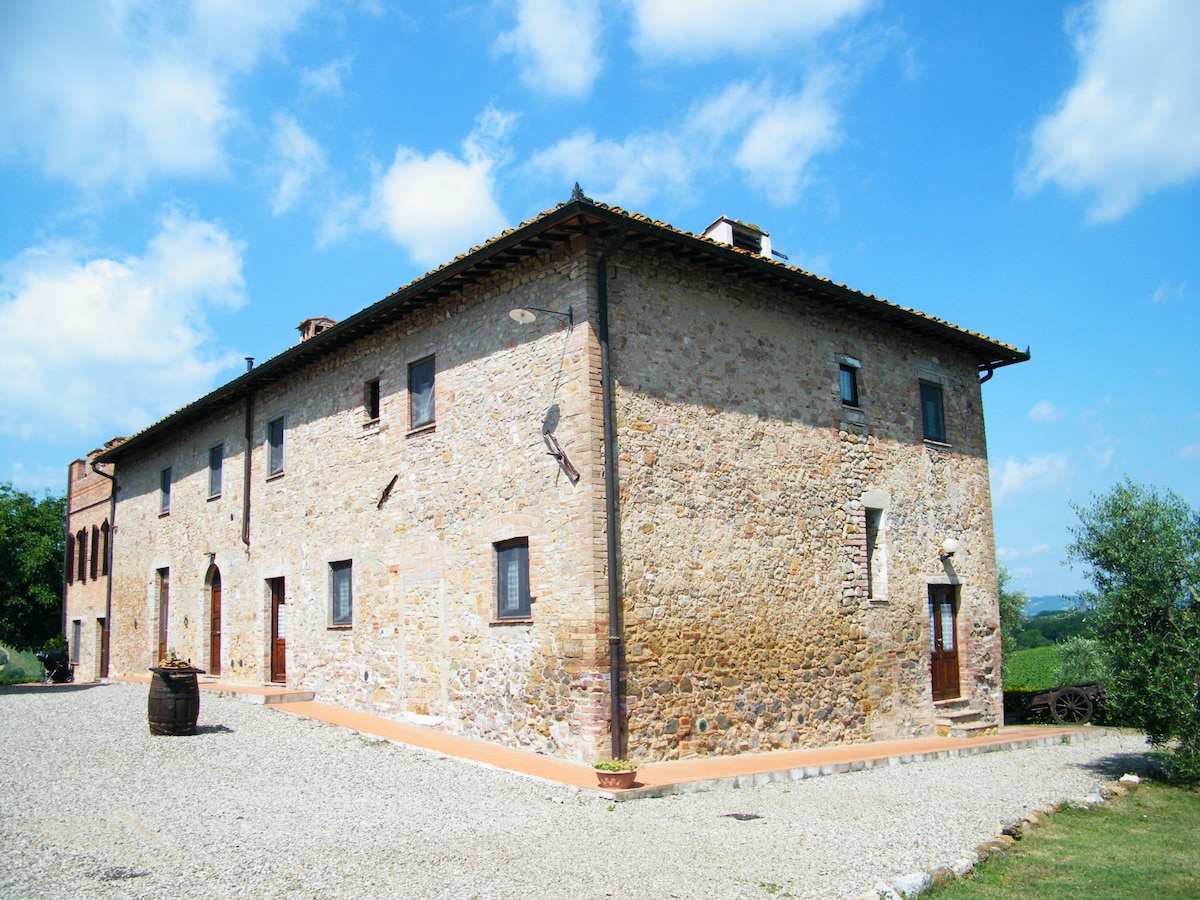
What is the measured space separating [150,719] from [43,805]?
3696mm

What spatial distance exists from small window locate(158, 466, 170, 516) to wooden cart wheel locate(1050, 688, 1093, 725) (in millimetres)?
19056

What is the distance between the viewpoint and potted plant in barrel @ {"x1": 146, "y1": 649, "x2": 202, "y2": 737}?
11.4 m

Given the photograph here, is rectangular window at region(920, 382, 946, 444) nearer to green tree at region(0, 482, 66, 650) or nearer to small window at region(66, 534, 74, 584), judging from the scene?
small window at region(66, 534, 74, 584)

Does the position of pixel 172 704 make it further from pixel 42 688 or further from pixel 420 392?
pixel 42 688

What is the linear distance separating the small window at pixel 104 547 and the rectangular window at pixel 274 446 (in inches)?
428

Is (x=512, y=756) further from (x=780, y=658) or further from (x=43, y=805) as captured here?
(x=43, y=805)

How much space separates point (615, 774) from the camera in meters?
8.30

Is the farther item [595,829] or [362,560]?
[362,560]

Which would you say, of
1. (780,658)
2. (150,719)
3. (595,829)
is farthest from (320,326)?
(595,829)

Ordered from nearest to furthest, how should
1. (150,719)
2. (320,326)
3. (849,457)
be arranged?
(150,719) → (849,457) → (320,326)

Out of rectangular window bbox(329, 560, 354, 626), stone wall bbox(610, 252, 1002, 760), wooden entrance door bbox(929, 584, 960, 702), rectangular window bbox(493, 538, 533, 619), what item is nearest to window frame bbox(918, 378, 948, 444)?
stone wall bbox(610, 252, 1002, 760)

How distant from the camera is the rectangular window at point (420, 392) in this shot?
507 inches

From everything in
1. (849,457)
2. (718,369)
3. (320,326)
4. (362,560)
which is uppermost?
(320,326)

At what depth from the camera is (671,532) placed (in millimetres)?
10648
